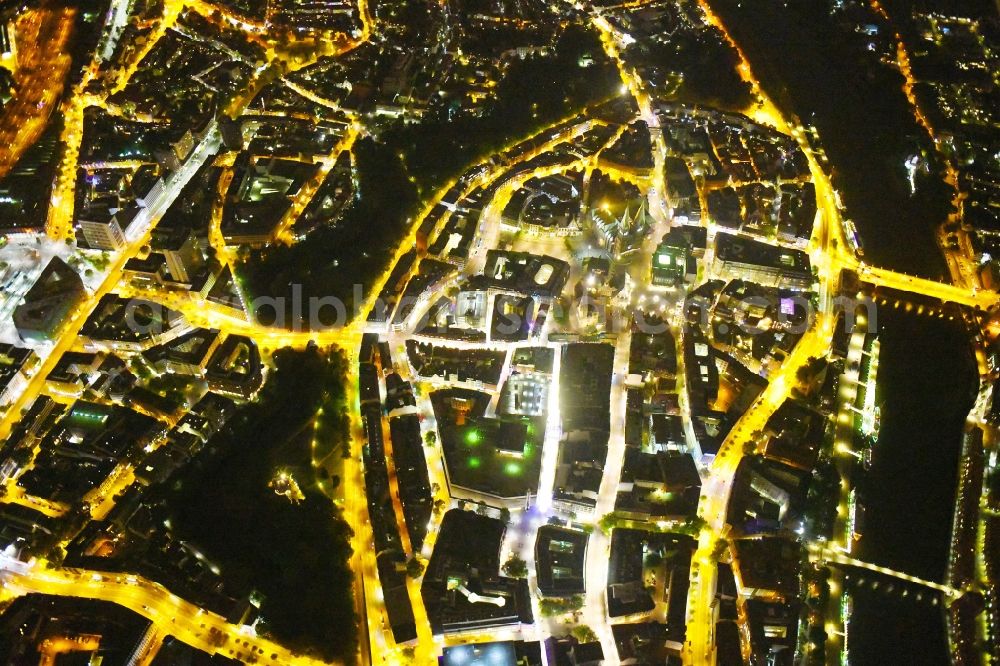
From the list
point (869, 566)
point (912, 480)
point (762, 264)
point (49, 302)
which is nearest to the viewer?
point (869, 566)

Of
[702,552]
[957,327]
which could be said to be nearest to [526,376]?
[702,552]

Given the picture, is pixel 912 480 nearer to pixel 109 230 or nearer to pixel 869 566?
pixel 869 566

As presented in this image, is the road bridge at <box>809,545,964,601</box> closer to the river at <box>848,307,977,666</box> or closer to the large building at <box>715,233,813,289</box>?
the river at <box>848,307,977,666</box>

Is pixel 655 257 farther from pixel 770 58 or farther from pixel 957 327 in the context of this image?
pixel 770 58

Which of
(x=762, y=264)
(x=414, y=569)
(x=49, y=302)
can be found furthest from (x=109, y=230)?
(x=762, y=264)

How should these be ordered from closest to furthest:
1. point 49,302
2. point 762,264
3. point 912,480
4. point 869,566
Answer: point 869,566 < point 912,480 < point 49,302 < point 762,264

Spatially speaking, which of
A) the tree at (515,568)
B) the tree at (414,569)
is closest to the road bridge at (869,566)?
the tree at (515,568)

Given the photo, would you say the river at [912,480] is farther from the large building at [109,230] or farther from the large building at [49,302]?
the large building at [109,230]
